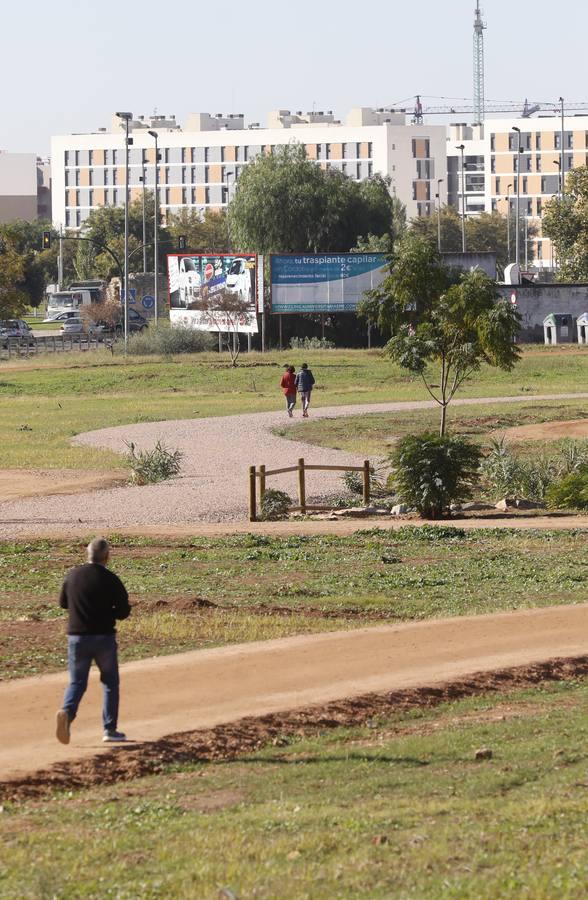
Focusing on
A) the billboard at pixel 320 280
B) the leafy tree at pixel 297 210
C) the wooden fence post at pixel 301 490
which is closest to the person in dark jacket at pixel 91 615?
the wooden fence post at pixel 301 490

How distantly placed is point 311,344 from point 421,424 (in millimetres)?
37031

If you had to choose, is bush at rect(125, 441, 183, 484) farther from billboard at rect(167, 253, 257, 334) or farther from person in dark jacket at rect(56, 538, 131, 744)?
billboard at rect(167, 253, 257, 334)

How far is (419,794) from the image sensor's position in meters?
10.5

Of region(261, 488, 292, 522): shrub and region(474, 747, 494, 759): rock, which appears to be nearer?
region(474, 747, 494, 759): rock

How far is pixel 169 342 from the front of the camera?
81625 millimetres

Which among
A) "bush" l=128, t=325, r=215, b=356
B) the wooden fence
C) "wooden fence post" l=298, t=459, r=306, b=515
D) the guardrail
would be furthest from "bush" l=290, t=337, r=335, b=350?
"wooden fence post" l=298, t=459, r=306, b=515

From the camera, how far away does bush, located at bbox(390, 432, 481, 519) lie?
1158 inches

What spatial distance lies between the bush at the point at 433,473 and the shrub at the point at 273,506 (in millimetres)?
2245

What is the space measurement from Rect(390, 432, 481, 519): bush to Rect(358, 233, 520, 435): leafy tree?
751 cm

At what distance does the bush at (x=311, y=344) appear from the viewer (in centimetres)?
8328

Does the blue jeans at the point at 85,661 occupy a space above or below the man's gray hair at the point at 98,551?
below

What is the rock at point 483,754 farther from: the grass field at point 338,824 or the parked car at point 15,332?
the parked car at point 15,332

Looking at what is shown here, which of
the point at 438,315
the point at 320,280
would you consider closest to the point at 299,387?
the point at 438,315

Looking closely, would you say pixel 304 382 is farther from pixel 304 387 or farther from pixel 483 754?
pixel 483 754
